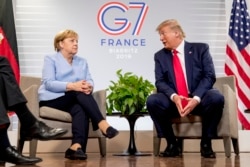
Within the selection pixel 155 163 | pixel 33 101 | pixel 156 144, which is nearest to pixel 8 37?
pixel 33 101

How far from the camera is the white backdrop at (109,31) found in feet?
18.4

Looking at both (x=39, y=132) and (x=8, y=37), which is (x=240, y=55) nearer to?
(x=8, y=37)

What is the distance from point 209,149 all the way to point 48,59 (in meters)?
1.55

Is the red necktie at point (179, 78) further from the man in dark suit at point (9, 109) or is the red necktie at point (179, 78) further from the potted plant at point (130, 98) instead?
the man in dark suit at point (9, 109)

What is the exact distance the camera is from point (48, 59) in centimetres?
412

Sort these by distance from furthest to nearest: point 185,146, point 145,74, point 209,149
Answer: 1. point 145,74
2. point 185,146
3. point 209,149

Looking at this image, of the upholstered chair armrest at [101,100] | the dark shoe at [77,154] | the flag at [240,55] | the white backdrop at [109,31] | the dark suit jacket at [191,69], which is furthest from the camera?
the white backdrop at [109,31]

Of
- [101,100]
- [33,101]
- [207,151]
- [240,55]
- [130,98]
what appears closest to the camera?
[207,151]

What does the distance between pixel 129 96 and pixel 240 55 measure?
70.0 inches

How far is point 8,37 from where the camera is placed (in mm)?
5406

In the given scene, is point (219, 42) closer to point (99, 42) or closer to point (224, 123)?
point (99, 42)

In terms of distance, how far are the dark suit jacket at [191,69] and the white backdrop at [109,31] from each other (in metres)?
1.56

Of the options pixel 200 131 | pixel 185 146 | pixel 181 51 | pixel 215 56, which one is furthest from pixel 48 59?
pixel 215 56

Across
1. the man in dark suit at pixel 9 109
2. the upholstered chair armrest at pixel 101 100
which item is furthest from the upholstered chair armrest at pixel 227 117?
the man in dark suit at pixel 9 109
